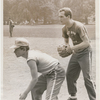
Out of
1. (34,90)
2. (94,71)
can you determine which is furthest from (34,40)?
(94,71)

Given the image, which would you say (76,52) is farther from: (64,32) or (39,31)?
(39,31)

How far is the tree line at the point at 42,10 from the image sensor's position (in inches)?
92.1

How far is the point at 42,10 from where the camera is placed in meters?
2.39

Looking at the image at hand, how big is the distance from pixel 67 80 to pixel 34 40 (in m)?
0.52

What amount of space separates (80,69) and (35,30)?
0.60 metres

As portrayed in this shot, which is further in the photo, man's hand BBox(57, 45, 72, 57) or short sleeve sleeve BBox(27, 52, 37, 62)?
man's hand BBox(57, 45, 72, 57)

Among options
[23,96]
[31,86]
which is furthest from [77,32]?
[23,96]

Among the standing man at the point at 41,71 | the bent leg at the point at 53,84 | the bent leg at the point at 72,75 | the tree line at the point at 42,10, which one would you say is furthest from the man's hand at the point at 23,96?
the tree line at the point at 42,10

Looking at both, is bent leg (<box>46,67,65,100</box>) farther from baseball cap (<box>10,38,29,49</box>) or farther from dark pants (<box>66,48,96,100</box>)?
baseball cap (<box>10,38,29,49</box>)

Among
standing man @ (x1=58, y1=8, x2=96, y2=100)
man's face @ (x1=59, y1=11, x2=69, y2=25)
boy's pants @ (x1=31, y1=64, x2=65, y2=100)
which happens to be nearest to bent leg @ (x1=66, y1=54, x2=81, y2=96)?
standing man @ (x1=58, y1=8, x2=96, y2=100)

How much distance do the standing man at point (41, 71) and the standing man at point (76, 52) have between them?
135 millimetres

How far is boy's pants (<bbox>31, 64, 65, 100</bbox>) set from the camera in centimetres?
215

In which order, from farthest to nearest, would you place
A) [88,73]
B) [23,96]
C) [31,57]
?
1. [88,73]
2. [23,96]
3. [31,57]

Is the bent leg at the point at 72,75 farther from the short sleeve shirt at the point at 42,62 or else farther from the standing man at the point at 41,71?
the short sleeve shirt at the point at 42,62
